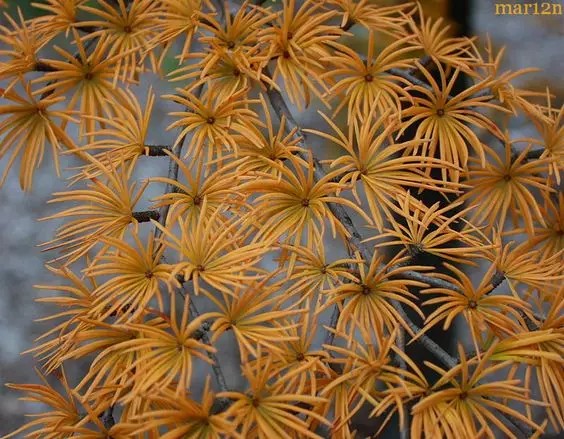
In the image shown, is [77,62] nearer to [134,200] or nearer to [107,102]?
[107,102]

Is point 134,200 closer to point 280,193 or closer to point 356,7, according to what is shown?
point 280,193

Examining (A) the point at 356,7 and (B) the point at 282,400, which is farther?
(A) the point at 356,7

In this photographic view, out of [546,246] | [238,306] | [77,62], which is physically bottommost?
[546,246]

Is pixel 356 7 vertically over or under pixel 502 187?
over

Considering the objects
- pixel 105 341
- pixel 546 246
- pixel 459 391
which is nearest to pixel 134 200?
pixel 105 341

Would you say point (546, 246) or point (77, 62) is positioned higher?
point (77, 62)

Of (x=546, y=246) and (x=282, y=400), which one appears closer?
(x=282, y=400)

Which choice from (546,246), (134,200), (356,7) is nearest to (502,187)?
(546,246)
